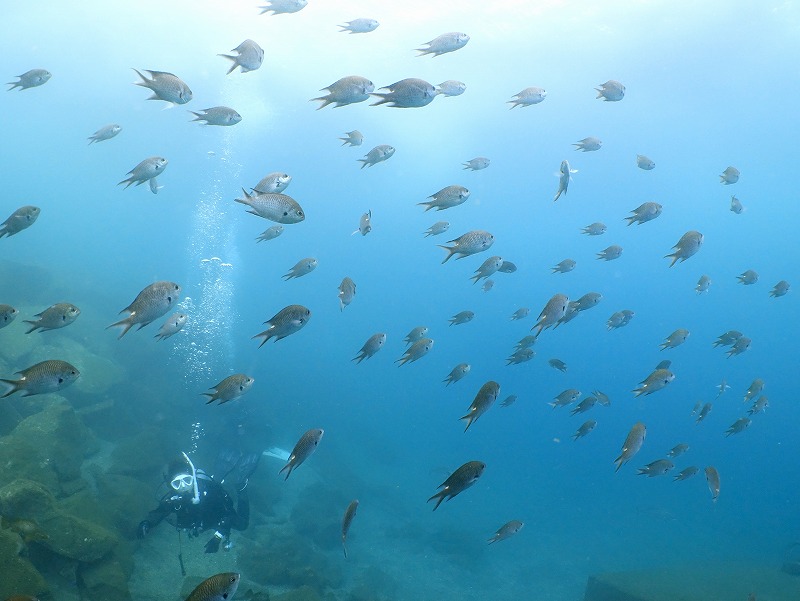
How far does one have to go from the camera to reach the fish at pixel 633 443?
509 centimetres

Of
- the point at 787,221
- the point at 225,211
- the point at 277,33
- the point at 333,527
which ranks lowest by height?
the point at 225,211

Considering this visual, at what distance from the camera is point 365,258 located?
584ft

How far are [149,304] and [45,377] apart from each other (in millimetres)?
1247

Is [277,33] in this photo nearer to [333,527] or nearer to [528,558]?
[333,527]

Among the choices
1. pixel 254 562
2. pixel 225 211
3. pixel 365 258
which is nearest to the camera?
pixel 254 562

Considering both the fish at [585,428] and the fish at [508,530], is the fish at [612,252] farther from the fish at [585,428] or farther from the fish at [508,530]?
the fish at [508,530]

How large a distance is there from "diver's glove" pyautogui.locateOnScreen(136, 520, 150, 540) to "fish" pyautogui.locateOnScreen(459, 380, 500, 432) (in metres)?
8.57

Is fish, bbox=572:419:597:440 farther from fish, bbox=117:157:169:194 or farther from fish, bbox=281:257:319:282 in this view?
fish, bbox=117:157:169:194

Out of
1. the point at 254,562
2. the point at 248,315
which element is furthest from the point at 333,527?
the point at 248,315

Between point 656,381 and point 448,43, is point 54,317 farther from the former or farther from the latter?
point 656,381

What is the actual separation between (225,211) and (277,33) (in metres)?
118

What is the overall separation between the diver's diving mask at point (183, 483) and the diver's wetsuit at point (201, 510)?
0.11 metres

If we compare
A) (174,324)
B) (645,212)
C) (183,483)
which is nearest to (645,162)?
(645,212)

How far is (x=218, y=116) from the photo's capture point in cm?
660
